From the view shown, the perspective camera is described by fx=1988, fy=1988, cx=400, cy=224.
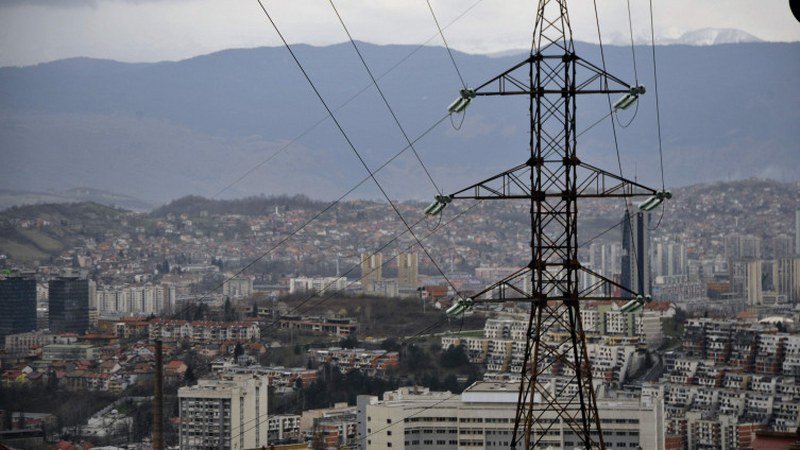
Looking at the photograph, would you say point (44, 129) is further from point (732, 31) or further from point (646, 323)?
point (732, 31)

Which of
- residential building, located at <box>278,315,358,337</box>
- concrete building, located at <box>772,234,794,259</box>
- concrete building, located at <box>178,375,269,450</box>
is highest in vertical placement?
concrete building, located at <box>772,234,794,259</box>

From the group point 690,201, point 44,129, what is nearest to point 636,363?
point 690,201

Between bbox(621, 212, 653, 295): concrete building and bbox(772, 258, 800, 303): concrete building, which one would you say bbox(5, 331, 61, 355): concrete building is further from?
bbox(772, 258, 800, 303): concrete building

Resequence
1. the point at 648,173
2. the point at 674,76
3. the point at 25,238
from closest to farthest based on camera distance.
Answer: the point at 25,238 → the point at 648,173 → the point at 674,76

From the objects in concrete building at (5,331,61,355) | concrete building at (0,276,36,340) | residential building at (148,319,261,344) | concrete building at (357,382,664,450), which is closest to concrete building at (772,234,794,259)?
residential building at (148,319,261,344)

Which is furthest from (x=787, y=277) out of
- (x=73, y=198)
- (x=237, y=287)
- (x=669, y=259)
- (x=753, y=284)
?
(x=73, y=198)

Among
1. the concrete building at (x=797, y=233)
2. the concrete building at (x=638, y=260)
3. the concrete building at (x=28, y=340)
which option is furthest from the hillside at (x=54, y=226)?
the concrete building at (x=797, y=233)
